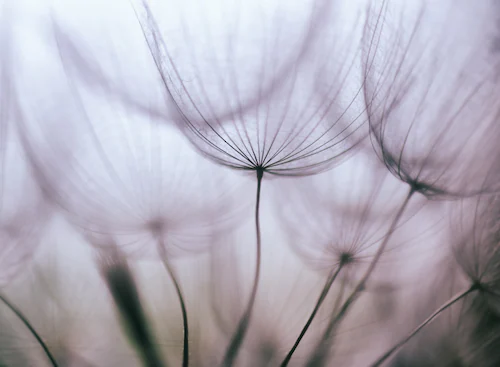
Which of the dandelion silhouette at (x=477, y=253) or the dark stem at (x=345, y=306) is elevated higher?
the dandelion silhouette at (x=477, y=253)

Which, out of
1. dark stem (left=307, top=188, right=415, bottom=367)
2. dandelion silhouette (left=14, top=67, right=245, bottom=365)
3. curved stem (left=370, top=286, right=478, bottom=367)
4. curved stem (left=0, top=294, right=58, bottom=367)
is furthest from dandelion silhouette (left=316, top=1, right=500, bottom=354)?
curved stem (left=0, top=294, right=58, bottom=367)

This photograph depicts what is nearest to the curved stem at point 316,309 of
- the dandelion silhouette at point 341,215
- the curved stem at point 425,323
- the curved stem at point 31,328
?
the dandelion silhouette at point 341,215

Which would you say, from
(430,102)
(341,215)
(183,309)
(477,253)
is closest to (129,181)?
(183,309)

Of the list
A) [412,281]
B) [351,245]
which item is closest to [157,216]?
[351,245]

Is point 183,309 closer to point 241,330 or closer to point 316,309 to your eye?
point 241,330

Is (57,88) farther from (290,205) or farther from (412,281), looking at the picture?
(412,281)

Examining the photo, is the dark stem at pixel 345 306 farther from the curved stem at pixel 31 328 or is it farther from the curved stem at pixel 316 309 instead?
the curved stem at pixel 31 328
